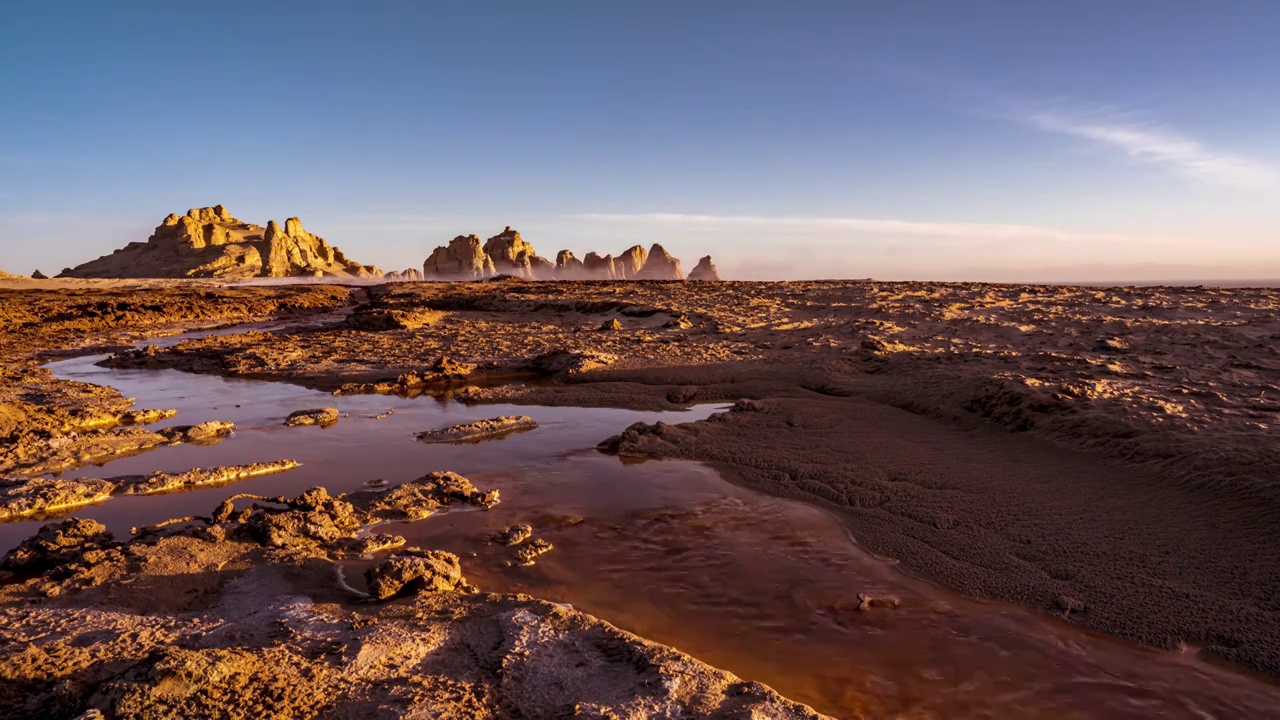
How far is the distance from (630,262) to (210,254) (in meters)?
69.6

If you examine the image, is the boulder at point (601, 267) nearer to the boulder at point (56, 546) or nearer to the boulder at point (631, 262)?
the boulder at point (631, 262)

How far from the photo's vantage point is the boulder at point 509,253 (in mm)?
112750

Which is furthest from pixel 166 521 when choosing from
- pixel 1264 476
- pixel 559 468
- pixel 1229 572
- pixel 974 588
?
pixel 1264 476

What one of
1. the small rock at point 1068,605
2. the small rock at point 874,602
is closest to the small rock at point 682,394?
the small rock at point 874,602

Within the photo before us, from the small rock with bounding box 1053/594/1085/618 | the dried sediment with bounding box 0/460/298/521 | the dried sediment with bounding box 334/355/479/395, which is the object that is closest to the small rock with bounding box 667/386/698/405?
the dried sediment with bounding box 334/355/479/395

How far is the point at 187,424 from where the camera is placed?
9680 millimetres

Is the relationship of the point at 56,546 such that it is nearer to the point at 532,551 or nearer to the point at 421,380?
the point at 532,551

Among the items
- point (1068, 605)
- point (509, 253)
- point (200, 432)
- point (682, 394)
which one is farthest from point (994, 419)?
point (509, 253)

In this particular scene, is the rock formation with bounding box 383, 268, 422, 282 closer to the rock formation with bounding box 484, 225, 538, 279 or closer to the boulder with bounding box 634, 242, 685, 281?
the rock formation with bounding box 484, 225, 538, 279

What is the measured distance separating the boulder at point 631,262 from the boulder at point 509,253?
18970 millimetres

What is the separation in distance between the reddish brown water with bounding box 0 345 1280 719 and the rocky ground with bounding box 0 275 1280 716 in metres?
0.40

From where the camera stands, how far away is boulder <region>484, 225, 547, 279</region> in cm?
11275

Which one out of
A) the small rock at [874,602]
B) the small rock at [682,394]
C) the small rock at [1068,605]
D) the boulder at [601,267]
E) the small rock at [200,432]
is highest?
the boulder at [601,267]

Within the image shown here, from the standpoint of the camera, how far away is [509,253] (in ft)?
370
